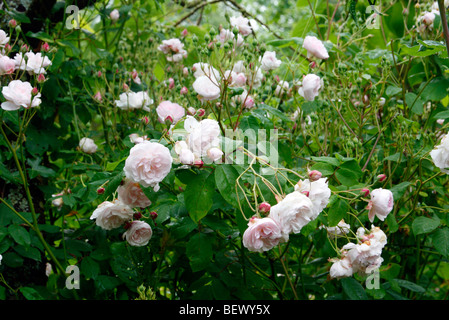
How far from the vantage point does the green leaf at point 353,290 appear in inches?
44.2

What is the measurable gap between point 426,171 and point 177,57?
0.90 metres

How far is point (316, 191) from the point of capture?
0.80 m

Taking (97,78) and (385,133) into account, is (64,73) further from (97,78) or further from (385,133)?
(385,133)

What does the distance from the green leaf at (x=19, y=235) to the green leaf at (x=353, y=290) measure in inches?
33.7

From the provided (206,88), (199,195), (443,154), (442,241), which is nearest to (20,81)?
(206,88)

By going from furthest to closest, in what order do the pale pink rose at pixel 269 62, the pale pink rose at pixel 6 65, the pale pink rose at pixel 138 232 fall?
the pale pink rose at pixel 269 62 → the pale pink rose at pixel 6 65 → the pale pink rose at pixel 138 232

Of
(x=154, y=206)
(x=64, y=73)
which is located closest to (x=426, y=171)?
(x=154, y=206)

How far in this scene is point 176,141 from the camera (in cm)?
90

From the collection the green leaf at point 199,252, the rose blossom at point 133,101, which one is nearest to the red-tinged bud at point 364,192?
the green leaf at point 199,252

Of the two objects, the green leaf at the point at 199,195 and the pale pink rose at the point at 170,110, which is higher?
the pale pink rose at the point at 170,110

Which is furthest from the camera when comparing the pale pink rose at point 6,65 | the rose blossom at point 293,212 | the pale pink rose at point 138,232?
the pale pink rose at point 6,65

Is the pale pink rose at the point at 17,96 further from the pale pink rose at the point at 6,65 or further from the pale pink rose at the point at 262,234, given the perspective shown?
the pale pink rose at the point at 262,234

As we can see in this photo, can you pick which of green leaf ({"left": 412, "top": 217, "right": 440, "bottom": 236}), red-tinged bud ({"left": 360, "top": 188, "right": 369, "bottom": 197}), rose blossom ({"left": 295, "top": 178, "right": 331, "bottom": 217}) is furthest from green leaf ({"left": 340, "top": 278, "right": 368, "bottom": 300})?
rose blossom ({"left": 295, "top": 178, "right": 331, "bottom": 217})

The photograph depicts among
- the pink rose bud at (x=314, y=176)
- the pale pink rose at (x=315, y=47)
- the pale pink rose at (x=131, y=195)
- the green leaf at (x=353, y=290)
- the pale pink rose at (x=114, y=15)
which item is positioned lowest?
the green leaf at (x=353, y=290)
